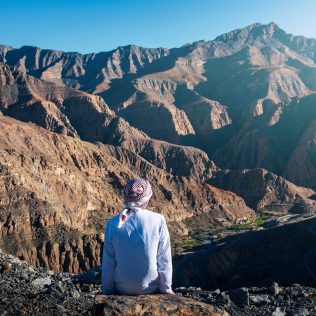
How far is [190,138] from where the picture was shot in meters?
194

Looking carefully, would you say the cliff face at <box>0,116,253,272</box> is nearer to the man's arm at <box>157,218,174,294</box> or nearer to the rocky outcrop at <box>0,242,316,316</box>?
the rocky outcrop at <box>0,242,316,316</box>

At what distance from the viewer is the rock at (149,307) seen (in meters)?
A: 8.60

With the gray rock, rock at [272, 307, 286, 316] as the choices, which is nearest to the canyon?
the gray rock

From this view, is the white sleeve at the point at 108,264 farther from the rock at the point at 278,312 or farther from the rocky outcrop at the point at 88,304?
the rock at the point at 278,312

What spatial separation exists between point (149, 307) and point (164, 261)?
102 cm

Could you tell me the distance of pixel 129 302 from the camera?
29.0 ft

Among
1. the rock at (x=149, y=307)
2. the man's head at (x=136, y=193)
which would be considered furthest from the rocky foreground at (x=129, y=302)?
the man's head at (x=136, y=193)

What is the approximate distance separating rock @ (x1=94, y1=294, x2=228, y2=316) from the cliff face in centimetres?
4787

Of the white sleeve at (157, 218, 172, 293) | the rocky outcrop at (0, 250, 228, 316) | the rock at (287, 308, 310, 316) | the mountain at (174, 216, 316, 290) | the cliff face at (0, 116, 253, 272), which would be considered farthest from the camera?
the cliff face at (0, 116, 253, 272)

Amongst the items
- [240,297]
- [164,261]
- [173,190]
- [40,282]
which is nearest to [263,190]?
[173,190]

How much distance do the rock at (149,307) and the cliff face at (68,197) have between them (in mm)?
47872

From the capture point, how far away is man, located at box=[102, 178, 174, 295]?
9453 mm

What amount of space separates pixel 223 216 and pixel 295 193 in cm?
3030

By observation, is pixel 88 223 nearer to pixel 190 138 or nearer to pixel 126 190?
pixel 126 190
